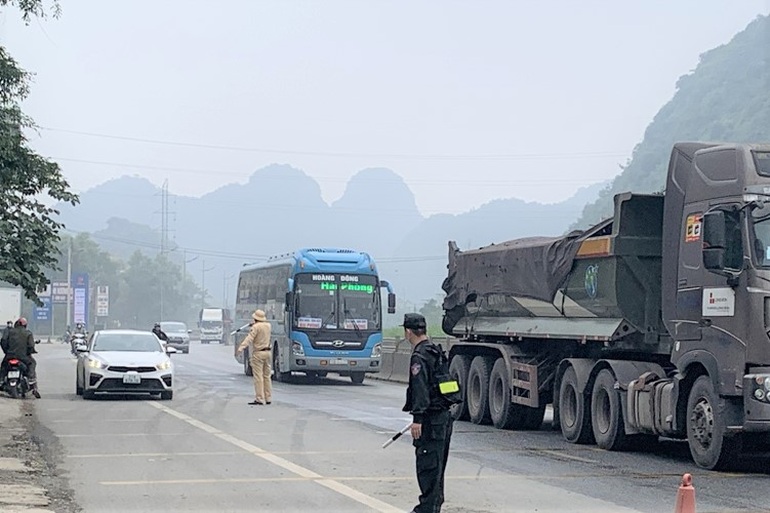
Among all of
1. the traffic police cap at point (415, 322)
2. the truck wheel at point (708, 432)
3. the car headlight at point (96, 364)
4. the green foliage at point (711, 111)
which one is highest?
the green foliage at point (711, 111)

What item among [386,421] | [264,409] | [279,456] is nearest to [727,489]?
[279,456]

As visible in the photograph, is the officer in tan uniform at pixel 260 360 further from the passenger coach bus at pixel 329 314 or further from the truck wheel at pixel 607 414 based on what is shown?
the truck wheel at pixel 607 414

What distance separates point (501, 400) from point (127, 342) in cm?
965

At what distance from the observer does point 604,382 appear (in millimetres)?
16859

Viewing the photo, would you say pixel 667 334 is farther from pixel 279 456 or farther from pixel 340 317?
pixel 340 317

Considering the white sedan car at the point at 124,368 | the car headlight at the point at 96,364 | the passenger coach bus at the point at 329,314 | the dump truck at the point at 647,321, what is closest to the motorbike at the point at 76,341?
the white sedan car at the point at 124,368

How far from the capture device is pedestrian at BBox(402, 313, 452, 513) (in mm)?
10070

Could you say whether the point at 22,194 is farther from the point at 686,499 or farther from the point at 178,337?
the point at 178,337

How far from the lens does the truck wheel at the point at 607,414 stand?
1644cm

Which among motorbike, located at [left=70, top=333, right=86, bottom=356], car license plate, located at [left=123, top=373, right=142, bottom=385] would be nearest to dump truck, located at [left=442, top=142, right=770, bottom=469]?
car license plate, located at [left=123, top=373, right=142, bottom=385]

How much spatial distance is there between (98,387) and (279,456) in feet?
34.9

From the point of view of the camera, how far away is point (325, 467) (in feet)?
46.9

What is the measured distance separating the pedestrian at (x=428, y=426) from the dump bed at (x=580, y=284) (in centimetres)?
664

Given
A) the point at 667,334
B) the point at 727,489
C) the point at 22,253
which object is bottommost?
the point at 727,489
